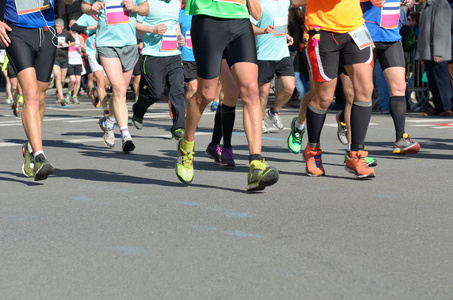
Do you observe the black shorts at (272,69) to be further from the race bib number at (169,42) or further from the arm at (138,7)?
the arm at (138,7)

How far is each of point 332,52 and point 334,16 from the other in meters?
0.27

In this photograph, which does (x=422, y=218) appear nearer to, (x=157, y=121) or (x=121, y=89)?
(x=121, y=89)

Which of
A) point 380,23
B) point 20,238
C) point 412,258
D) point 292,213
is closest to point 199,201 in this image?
point 292,213

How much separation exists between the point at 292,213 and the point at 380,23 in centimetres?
329

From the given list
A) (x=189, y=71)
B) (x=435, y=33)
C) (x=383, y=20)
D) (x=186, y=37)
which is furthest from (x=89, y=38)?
(x=383, y=20)

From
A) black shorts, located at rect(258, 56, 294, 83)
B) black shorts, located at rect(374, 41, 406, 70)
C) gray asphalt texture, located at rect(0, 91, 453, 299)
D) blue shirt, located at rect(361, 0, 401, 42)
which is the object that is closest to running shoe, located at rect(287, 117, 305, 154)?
gray asphalt texture, located at rect(0, 91, 453, 299)

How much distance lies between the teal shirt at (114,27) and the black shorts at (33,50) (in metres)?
2.38

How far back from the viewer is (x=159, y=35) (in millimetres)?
9805

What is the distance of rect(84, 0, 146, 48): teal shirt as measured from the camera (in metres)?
8.98

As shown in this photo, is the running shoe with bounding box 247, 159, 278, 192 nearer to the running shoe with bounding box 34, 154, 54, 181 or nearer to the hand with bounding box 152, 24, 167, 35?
the running shoe with bounding box 34, 154, 54, 181

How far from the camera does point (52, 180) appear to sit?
672 centimetres

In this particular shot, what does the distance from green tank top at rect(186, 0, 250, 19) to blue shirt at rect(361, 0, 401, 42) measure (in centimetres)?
222

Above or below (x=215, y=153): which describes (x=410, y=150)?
below

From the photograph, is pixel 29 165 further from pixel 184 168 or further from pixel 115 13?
pixel 115 13
